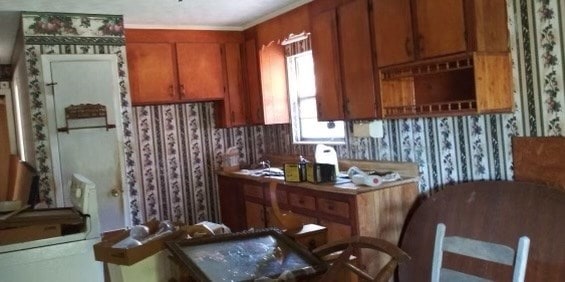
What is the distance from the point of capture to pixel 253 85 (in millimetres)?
5062

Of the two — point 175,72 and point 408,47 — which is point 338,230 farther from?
point 175,72

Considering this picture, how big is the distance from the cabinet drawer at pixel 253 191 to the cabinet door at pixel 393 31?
5.46ft

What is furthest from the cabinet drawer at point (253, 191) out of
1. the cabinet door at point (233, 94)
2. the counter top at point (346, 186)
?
the cabinet door at point (233, 94)

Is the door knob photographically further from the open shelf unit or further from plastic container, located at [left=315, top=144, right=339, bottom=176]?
the open shelf unit

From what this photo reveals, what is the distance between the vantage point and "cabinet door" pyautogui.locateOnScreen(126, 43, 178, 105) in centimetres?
462

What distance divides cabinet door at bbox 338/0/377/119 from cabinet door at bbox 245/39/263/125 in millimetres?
1395

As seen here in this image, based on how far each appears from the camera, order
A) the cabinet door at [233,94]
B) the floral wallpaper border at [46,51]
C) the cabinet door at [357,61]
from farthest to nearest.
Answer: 1. the cabinet door at [233,94]
2. the floral wallpaper border at [46,51]
3. the cabinet door at [357,61]

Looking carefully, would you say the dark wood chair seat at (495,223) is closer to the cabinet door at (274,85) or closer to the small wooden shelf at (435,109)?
the small wooden shelf at (435,109)

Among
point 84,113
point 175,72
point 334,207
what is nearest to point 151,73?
point 175,72

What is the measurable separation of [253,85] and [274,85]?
25 cm

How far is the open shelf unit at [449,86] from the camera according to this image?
2750mm

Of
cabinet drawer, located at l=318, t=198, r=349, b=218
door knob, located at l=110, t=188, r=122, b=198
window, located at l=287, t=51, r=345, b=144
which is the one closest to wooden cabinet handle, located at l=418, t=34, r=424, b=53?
cabinet drawer, located at l=318, t=198, r=349, b=218

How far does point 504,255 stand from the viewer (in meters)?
2.01

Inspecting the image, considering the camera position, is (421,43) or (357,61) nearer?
(421,43)
